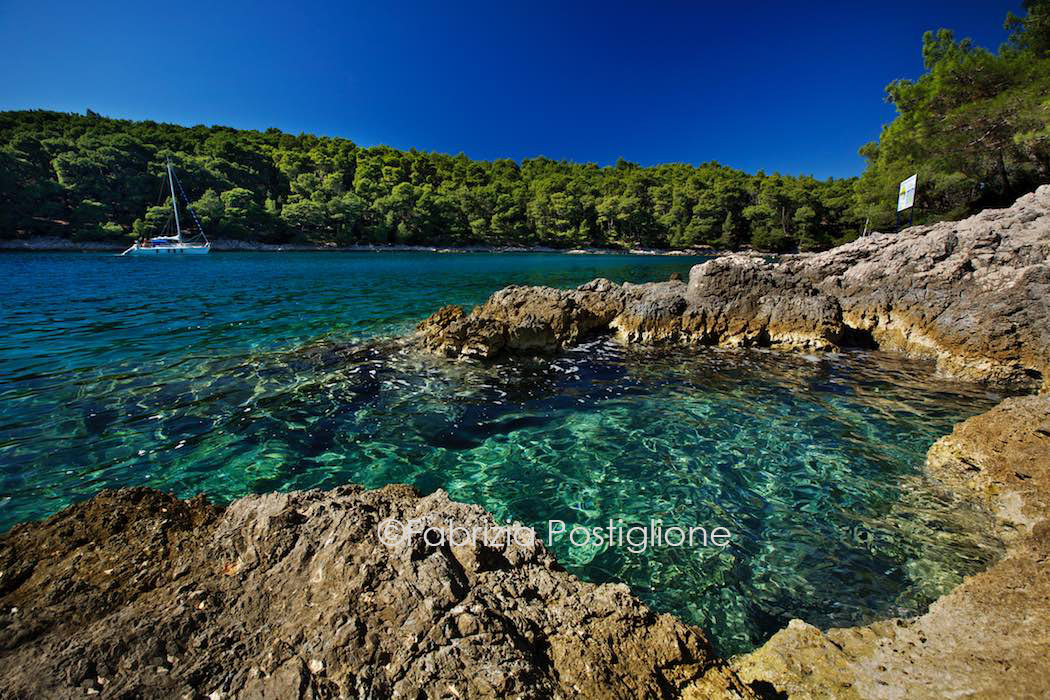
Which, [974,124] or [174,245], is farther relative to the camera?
[174,245]

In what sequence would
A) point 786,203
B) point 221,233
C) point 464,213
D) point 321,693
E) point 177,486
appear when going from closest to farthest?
point 321,693 → point 177,486 → point 221,233 → point 786,203 → point 464,213

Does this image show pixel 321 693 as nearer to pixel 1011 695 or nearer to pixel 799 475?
pixel 1011 695

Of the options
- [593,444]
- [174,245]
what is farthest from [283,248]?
[593,444]

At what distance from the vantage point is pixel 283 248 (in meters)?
65.9

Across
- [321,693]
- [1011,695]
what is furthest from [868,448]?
[321,693]

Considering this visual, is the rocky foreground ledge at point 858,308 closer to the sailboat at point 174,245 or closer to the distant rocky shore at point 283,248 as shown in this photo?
the sailboat at point 174,245

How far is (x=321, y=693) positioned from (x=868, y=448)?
21.2 feet

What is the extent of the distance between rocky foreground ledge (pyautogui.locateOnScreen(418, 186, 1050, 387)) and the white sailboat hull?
5569 cm

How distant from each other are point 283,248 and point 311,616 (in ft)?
251

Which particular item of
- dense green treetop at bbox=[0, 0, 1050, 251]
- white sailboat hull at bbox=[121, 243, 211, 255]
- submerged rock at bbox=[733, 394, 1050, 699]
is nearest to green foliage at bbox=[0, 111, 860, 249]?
dense green treetop at bbox=[0, 0, 1050, 251]

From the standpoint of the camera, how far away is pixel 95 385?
7.15m

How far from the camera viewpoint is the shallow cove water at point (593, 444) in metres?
3.49

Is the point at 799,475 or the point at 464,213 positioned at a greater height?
the point at 464,213

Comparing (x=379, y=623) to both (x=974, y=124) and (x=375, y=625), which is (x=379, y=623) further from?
(x=974, y=124)
